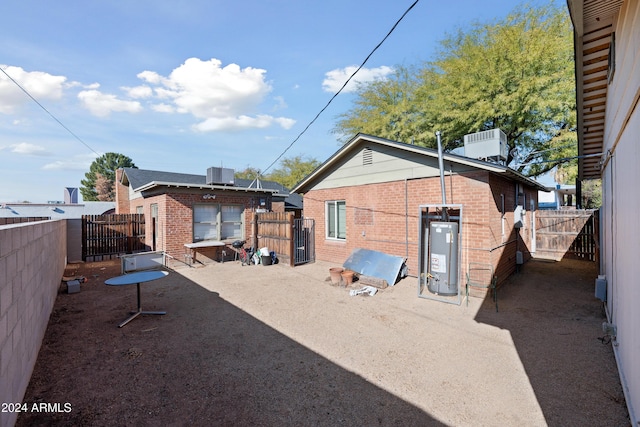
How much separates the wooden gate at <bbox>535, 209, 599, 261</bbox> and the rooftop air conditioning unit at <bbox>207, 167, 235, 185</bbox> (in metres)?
14.2

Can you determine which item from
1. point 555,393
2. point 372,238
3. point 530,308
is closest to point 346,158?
point 372,238

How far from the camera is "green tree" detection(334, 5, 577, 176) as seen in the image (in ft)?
43.3

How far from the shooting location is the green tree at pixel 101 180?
49.8 m

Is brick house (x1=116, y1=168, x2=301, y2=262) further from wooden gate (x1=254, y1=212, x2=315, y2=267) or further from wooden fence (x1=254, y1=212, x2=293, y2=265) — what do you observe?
wooden gate (x1=254, y1=212, x2=315, y2=267)

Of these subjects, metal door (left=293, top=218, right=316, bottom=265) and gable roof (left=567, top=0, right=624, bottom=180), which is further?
metal door (left=293, top=218, right=316, bottom=265)

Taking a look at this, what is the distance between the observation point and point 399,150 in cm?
884

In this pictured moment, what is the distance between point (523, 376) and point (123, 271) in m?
11.0

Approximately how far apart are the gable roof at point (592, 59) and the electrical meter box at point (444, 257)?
2.89 metres

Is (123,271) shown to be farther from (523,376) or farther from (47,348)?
(523,376)

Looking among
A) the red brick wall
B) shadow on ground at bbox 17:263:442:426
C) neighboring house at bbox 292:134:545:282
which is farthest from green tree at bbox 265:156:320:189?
shadow on ground at bbox 17:263:442:426

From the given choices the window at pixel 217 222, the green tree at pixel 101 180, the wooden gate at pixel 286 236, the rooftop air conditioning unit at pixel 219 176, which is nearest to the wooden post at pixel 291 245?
the wooden gate at pixel 286 236

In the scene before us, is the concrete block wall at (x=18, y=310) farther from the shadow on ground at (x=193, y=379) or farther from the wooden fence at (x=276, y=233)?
the wooden fence at (x=276, y=233)

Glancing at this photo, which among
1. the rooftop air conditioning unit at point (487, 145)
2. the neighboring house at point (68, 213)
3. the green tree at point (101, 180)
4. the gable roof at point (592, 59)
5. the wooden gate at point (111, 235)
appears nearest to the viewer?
the gable roof at point (592, 59)

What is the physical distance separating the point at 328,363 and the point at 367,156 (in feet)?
23.9
